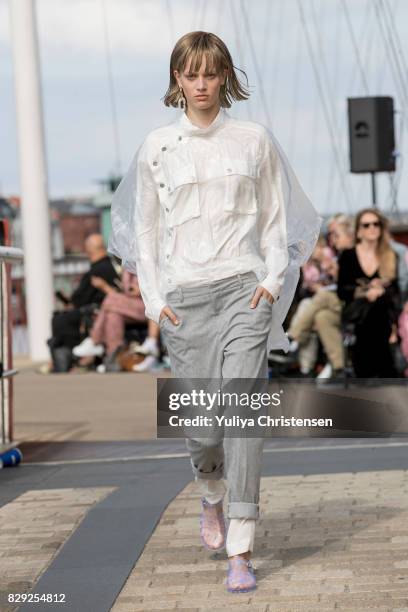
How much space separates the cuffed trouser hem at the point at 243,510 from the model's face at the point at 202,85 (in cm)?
131

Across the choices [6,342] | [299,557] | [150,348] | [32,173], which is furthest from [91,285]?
[299,557]

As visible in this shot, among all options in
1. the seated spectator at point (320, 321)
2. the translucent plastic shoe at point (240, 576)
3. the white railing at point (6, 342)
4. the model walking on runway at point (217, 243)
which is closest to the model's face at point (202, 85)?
the model walking on runway at point (217, 243)

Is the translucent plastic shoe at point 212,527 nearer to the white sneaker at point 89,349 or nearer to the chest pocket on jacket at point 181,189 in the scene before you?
the chest pocket on jacket at point 181,189

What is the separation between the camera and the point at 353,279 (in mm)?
12633

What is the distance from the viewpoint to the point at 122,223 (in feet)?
18.2

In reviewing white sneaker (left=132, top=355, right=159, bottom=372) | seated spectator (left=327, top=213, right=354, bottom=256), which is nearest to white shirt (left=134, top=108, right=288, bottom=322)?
seated spectator (left=327, top=213, right=354, bottom=256)

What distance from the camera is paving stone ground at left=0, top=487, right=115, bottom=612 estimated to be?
522 cm

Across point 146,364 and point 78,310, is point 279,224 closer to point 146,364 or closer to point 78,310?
point 146,364

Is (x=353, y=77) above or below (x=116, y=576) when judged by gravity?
above

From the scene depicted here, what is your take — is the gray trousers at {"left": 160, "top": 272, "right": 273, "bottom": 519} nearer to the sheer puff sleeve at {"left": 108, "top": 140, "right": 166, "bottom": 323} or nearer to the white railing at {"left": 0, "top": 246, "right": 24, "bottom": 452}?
the sheer puff sleeve at {"left": 108, "top": 140, "right": 166, "bottom": 323}

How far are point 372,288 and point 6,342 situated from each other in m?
4.54

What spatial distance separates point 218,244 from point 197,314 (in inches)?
9.7

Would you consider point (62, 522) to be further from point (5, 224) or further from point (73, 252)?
point (73, 252)

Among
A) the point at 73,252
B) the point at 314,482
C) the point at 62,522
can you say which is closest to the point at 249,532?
the point at 62,522
